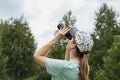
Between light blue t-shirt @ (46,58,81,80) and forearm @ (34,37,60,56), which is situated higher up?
forearm @ (34,37,60,56)

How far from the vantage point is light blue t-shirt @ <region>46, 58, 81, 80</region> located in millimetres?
6188

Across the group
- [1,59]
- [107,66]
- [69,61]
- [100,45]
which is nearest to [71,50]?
[69,61]

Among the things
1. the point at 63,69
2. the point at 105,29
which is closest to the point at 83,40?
the point at 63,69

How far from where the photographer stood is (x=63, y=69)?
20.4 feet

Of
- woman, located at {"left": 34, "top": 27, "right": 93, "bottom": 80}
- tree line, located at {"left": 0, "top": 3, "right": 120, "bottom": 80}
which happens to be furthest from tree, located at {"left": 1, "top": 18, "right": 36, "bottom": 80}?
woman, located at {"left": 34, "top": 27, "right": 93, "bottom": 80}

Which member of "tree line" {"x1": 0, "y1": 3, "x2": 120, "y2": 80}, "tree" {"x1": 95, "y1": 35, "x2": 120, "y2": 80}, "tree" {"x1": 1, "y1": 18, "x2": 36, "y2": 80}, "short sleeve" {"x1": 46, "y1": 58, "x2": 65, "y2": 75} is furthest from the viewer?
"tree" {"x1": 1, "y1": 18, "x2": 36, "y2": 80}

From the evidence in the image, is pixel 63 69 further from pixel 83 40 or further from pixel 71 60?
pixel 83 40

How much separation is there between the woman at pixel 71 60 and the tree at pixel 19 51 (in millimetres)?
57907

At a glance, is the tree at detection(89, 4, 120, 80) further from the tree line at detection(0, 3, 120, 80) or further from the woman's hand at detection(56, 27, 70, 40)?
the woman's hand at detection(56, 27, 70, 40)

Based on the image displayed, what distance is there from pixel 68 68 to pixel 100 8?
187ft

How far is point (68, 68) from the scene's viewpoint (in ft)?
20.5

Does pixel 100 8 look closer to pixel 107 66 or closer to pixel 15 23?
pixel 15 23

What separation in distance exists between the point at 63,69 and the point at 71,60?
0.16 meters

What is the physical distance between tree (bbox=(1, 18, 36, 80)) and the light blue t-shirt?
57.9 meters
